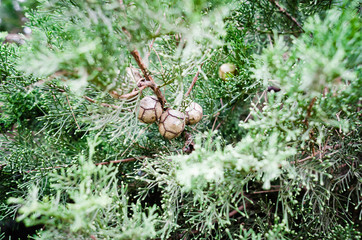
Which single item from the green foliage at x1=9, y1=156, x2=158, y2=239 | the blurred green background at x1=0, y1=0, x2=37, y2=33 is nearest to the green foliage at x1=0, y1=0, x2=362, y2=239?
the green foliage at x1=9, y1=156, x2=158, y2=239

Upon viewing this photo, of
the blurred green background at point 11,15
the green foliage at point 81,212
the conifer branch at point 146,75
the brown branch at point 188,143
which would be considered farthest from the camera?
the blurred green background at point 11,15

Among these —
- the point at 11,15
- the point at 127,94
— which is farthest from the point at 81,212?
the point at 11,15

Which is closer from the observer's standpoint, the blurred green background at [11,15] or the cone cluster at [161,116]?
the cone cluster at [161,116]

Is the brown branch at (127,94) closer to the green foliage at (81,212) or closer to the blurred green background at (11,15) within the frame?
the green foliage at (81,212)

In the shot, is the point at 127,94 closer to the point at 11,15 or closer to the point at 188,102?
the point at 188,102

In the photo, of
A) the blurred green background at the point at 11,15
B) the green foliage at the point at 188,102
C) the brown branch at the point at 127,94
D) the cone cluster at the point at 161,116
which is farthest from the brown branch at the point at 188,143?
the blurred green background at the point at 11,15

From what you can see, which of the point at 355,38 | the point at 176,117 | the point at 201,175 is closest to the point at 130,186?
the point at 176,117

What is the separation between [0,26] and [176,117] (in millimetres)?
2324

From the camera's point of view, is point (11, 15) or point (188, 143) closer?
point (188, 143)

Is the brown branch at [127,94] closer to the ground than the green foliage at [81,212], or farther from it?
farther from it

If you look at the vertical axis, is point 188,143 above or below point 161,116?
below

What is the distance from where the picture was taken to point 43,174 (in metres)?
1.14

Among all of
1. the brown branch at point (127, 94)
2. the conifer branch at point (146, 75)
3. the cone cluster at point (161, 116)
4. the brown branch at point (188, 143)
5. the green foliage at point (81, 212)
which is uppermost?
the conifer branch at point (146, 75)

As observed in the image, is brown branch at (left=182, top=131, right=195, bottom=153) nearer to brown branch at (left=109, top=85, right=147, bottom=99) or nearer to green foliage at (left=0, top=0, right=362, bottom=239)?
green foliage at (left=0, top=0, right=362, bottom=239)
